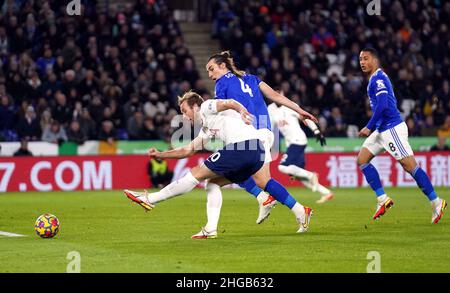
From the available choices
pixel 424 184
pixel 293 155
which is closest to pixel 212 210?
pixel 424 184

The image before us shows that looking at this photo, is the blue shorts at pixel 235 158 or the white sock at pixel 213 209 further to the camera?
the white sock at pixel 213 209

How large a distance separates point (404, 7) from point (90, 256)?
24665 millimetres

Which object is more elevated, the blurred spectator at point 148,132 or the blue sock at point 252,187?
the blurred spectator at point 148,132

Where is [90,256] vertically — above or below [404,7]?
below

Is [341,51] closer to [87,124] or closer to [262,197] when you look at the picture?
[87,124]

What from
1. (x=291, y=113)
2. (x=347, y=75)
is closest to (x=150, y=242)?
(x=291, y=113)

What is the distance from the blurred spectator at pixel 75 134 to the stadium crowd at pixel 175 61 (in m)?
0.03

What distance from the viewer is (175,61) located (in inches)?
1108

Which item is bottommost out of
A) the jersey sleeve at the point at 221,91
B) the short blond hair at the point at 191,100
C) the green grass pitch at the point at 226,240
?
the green grass pitch at the point at 226,240

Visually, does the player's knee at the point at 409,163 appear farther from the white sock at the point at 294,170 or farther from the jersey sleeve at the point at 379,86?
the white sock at the point at 294,170

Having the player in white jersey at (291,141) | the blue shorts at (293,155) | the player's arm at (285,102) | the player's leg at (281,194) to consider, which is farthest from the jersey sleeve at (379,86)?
the blue shorts at (293,155)

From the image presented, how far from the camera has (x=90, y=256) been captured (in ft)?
34.2

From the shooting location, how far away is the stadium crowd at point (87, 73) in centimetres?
2512

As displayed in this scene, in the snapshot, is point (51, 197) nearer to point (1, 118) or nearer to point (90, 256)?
point (1, 118)
